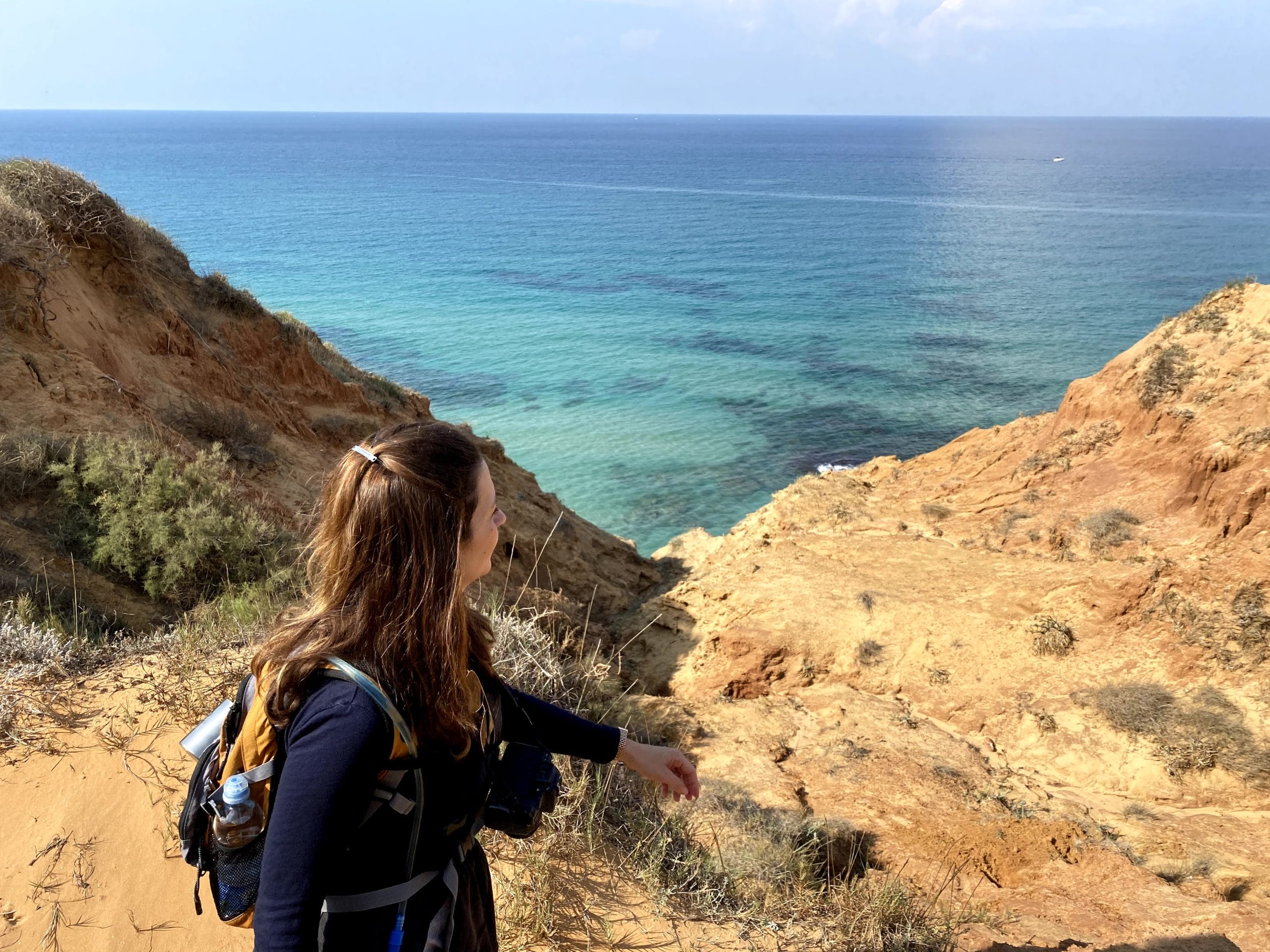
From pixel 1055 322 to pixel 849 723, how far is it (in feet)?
108

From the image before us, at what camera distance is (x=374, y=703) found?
1465 mm

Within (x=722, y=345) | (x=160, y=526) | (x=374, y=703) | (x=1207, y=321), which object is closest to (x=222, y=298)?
(x=160, y=526)

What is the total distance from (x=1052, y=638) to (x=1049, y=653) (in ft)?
0.60

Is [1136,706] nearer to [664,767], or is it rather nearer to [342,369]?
[664,767]

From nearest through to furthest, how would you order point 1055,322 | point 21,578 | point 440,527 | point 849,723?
point 440,527 → point 21,578 → point 849,723 → point 1055,322

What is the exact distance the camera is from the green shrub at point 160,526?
6207mm

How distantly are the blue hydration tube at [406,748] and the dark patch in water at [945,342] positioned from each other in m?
33.6

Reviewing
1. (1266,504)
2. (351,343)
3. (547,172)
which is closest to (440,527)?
(1266,504)

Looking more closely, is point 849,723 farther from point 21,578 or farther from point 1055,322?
point 1055,322

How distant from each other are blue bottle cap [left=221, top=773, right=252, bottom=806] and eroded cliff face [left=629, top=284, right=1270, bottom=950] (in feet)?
13.9

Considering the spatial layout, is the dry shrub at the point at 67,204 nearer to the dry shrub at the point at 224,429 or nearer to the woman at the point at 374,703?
the dry shrub at the point at 224,429

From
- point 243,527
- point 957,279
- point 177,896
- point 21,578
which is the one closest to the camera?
point 177,896

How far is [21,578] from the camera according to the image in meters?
5.54

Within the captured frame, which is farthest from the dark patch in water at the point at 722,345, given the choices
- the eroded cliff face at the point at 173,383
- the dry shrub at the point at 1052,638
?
the dry shrub at the point at 1052,638
